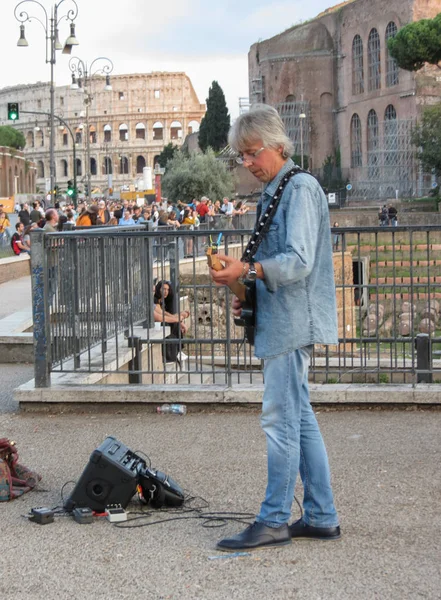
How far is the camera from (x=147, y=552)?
468cm

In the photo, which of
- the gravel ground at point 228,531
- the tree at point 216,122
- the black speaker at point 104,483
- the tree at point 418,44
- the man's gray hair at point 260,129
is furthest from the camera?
the tree at point 216,122

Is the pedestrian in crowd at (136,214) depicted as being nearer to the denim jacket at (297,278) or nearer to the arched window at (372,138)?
the denim jacket at (297,278)

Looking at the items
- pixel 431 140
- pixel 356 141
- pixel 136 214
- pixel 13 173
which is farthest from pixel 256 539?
pixel 13 173

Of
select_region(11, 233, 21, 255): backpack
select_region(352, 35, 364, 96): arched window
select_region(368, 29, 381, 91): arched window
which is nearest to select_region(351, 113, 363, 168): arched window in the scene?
select_region(352, 35, 364, 96): arched window

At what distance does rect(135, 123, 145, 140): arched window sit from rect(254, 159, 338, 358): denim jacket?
158 m

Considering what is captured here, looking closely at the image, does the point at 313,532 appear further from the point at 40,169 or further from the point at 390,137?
the point at 40,169

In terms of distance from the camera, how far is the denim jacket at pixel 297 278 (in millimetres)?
4445

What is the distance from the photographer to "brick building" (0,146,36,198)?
117 metres

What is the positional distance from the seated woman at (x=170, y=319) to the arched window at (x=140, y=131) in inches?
6041

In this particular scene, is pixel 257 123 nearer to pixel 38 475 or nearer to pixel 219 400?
pixel 38 475

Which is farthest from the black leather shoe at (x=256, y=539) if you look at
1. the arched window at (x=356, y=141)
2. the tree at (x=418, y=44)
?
the arched window at (x=356, y=141)

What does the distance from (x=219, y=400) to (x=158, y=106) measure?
156342 millimetres

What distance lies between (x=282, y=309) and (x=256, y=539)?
1.01 m

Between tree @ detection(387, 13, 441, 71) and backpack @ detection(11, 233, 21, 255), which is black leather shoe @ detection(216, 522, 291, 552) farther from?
tree @ detection(387, 13, 441, 71)
